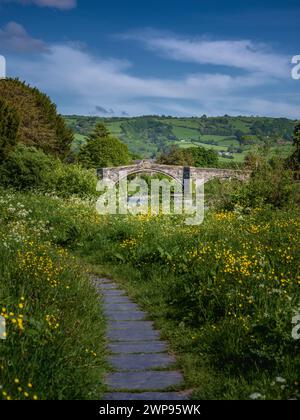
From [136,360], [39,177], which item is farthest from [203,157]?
[136,360]

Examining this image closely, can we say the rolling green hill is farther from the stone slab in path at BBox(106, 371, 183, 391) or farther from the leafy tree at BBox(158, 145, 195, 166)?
the stone slab in path at BBox(106, 371, 183, 391)

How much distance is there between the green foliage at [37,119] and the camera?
1665 inches

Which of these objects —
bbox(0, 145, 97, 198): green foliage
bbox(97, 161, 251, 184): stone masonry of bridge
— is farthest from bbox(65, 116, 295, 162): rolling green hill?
bbox(0, 145, 97, 198): green foliage

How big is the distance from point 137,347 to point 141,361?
18.0 inches

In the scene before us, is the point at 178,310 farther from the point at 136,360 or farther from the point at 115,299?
the point at 136,360

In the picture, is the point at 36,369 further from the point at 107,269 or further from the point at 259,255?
the point at 107,269

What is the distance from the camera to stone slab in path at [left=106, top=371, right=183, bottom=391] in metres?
4.87

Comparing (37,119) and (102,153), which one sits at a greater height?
(37,119)

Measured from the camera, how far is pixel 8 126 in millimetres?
33156

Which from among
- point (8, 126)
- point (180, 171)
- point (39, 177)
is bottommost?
point (39, 177)

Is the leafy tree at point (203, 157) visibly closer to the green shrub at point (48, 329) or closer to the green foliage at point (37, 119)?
the green foliage at point (37, 119)

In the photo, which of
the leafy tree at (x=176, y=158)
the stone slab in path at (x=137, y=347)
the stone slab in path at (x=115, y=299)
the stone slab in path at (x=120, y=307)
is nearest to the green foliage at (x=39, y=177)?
the stone slab in path at (x=115, y=299)
